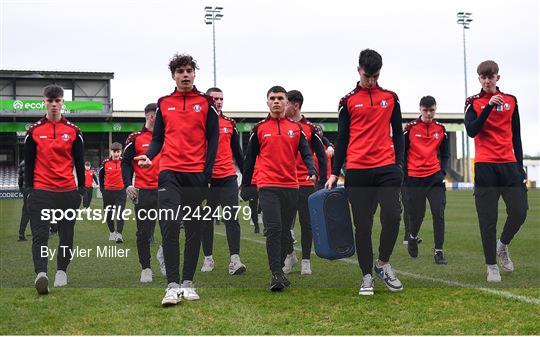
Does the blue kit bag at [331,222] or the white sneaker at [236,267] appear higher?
the blue kit bag at [331,222]

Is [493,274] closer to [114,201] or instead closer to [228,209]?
[228,209]

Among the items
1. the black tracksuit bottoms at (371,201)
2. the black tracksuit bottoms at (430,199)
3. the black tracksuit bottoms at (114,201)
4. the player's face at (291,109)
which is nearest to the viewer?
the black tracksuit bottoms at (371,201)

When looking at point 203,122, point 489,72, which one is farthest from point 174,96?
point 489,72

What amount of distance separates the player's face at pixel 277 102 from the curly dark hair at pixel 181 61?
1032 mm

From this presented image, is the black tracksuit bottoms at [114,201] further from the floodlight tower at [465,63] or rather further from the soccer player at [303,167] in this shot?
the floodlight tower at [465,63]

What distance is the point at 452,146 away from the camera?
58656 mm

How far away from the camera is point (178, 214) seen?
5.74 m

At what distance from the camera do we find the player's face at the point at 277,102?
22.1 ft

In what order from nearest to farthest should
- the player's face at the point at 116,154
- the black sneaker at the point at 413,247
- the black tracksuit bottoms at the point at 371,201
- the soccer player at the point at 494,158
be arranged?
1. the black tracksuit bottoms at the point at 371,201
2. the soccer player at the point at 494,158
3. the black sneaker at the point at 413,247
4. the player's face at the point at 116,154

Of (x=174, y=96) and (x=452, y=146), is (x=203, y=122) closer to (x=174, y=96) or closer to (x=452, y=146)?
(x=174, y=96)

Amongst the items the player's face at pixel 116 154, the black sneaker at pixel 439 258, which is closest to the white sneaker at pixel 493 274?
the black sneaker at pixel 439 258

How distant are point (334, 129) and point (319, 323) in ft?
158

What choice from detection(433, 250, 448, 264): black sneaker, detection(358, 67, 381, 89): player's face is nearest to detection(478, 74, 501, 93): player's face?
detection(358, 67, 381, 89): player's face

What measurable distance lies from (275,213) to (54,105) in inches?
95.3
